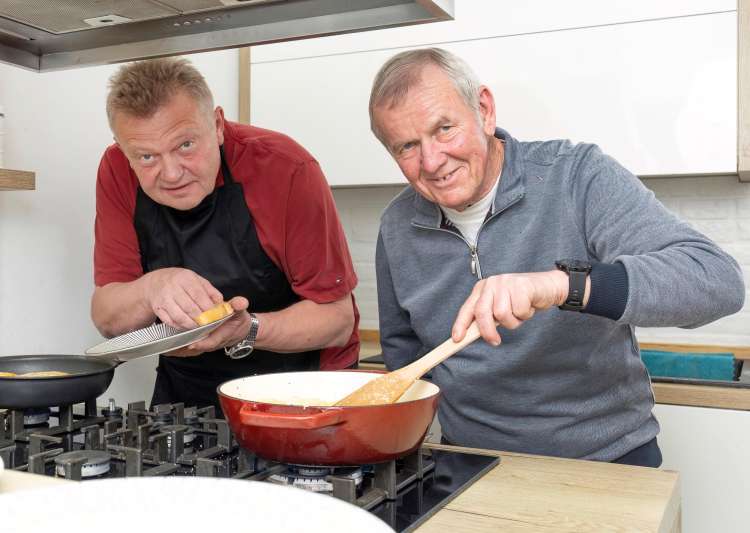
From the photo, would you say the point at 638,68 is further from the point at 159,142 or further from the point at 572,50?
the point at 159,142

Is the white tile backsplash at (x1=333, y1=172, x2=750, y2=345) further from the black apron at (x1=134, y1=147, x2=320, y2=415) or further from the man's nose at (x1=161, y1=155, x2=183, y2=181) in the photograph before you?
the man's nose at (x1=161, y1=155, x2=183, y2=181)

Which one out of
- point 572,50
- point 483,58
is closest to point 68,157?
point 483,58

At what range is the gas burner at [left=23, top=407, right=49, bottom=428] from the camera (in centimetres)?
111

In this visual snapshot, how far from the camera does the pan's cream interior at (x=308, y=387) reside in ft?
3.19

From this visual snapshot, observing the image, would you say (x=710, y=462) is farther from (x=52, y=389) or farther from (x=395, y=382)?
(x=52, y=389)

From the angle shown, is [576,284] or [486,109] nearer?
[576,284]

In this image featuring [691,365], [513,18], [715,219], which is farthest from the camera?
[715,219]

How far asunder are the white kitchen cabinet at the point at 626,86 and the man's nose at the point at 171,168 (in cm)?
108

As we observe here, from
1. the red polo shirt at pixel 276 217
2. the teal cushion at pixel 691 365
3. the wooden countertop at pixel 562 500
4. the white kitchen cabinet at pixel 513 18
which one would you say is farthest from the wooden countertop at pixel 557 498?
the white kitchen cabinet at pixel 513 18

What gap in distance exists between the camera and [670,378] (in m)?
1.96

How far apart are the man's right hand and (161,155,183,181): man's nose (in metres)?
0.20

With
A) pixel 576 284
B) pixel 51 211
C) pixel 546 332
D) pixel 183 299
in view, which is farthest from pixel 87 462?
pixel 51 211

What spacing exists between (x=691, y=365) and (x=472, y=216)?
3.36ft

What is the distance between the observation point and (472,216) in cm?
134
